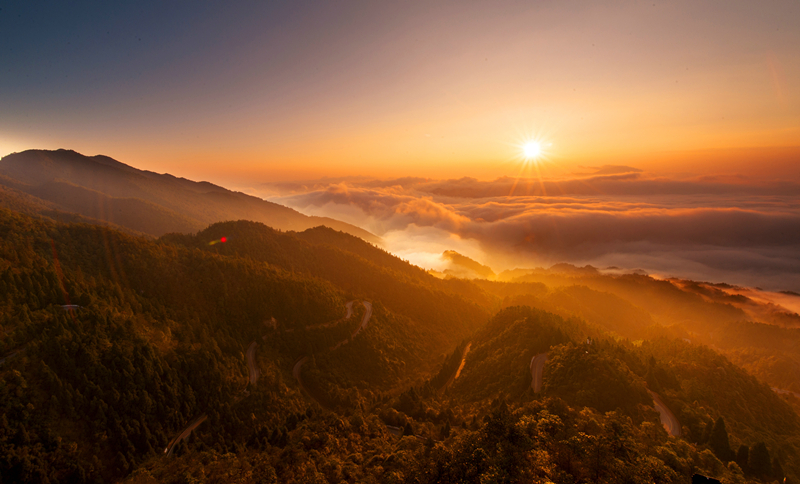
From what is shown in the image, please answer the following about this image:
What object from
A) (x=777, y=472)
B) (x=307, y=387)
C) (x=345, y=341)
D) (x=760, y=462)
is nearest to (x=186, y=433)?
(x=307, y=387)

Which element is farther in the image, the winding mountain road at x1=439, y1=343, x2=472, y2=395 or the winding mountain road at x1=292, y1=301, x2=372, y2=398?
the winding mountain road at x1=292, y1=301, x2=372, y2=398

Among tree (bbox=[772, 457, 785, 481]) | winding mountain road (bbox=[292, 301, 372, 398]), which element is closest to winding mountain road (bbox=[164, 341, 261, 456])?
winding mountain road (bbox=[292, 301, 372, 398])

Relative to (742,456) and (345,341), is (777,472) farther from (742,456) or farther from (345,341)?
(345,341)

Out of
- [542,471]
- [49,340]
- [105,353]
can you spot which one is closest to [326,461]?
[542,471]

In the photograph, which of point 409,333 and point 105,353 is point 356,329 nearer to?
point 409,333

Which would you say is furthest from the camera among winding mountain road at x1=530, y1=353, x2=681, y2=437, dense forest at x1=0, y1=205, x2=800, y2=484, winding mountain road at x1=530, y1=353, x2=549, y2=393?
winding mountain road at x1=530, y1=353, x2=549, y2=393

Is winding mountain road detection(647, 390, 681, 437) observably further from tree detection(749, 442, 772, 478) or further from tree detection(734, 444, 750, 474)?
tree detection(749, 442, 772, 478)

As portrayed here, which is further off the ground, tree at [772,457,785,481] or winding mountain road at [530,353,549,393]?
winding mountain road at [530,353,549,393]

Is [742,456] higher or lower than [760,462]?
lower
